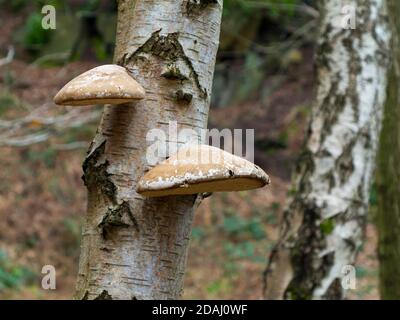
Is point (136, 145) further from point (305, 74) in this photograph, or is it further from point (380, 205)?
point (305, 74)

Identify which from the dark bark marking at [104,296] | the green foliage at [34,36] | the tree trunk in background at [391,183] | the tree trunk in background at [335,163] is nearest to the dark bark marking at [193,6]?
the dark bark marking at [104,296]

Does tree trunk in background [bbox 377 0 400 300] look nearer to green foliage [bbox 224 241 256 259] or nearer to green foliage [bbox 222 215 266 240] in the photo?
green foliage [bbox 224 241 256 259]

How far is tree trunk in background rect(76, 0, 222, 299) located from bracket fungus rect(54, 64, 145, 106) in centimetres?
6

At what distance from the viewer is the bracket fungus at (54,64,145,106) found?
5.22 ft

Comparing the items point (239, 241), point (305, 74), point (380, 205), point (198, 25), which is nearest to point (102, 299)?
point (198, 25)

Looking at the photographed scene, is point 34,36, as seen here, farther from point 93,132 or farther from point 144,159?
point 144,159

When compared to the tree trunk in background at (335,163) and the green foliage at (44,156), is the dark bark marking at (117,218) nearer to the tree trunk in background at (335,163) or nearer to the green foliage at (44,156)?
the tree trunk in background at (335,163)

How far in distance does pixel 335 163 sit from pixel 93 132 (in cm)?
868

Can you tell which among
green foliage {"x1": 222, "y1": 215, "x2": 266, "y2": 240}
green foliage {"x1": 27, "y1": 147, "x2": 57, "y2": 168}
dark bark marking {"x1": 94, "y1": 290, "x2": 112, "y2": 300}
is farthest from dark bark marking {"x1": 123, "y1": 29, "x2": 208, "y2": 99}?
green foliage {"x1": 27, "y1": 147, "x2": 57, "y2": 168}

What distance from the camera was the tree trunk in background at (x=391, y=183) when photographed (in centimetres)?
487

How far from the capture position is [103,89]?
1611 mm

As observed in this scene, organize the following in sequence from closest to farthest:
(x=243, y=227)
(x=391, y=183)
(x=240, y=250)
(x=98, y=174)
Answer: (x=98, y=174)
(x=391, y=183)
(x=240, y=250)
(x=243, y=227)

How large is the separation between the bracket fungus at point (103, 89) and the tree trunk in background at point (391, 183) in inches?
145

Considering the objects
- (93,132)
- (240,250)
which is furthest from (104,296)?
(93,132)
